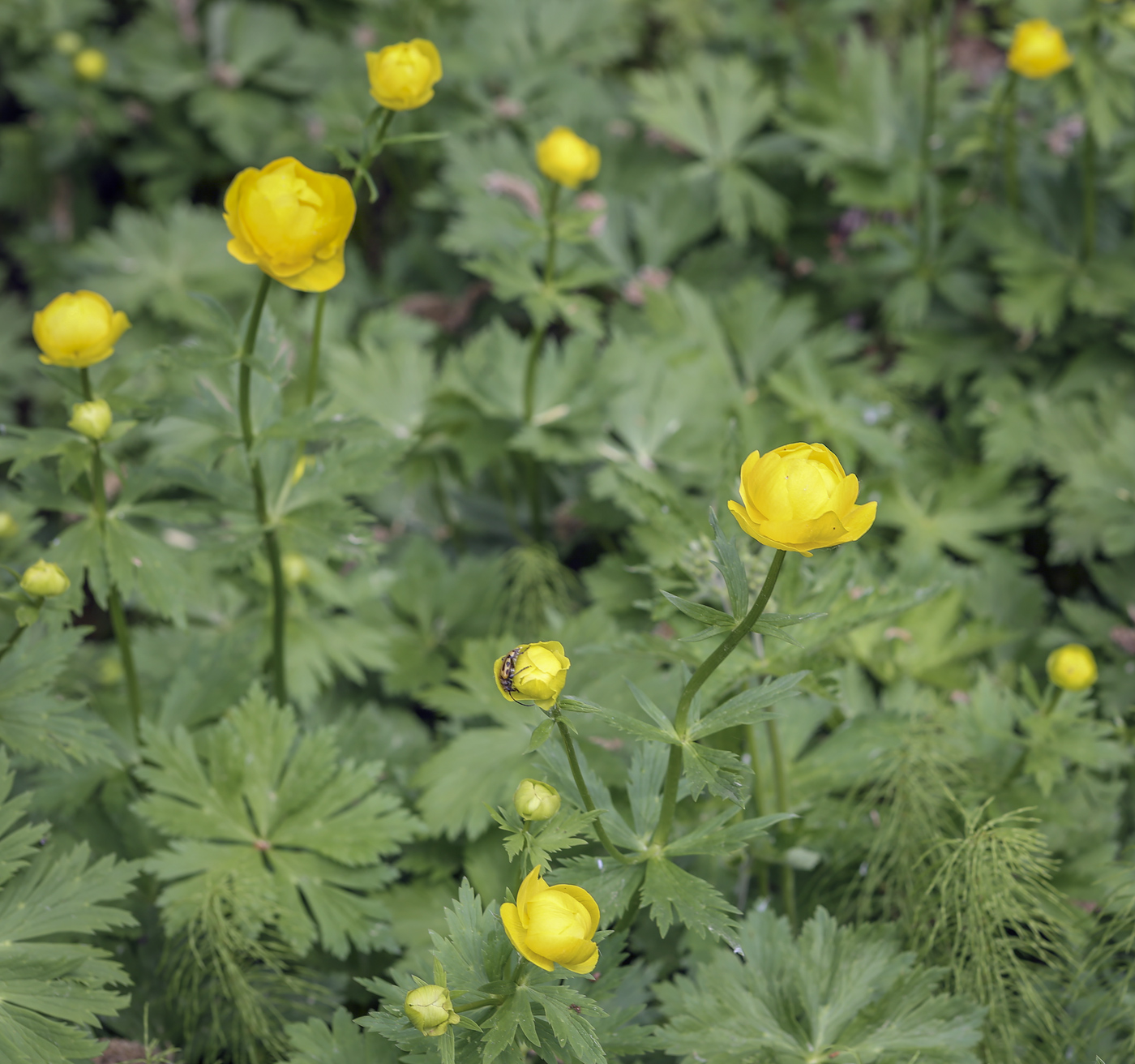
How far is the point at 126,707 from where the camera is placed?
1878 millimetres

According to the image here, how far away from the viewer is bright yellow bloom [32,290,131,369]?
129 cm

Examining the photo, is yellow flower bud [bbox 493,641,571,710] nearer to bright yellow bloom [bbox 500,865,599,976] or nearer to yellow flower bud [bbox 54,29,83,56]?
bright yellow bloom [bbox 500,865,599,976]

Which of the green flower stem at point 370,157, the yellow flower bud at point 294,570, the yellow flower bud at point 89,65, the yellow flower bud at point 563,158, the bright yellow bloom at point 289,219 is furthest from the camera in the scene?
the yellow flower bud at point 89,65

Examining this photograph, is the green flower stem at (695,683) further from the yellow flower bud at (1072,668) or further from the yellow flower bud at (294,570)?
the yellow flower bud at (294,570)

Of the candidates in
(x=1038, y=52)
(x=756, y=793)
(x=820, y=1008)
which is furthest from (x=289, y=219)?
(x=1038, y=52)

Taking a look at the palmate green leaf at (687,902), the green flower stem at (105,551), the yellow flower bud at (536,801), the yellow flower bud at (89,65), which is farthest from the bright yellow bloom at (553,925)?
the yellow flower bud at (89,65)

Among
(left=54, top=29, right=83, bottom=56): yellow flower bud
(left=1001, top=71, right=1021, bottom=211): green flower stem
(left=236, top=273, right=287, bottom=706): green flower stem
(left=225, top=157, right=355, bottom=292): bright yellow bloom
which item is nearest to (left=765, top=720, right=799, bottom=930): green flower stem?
(left=236, top=273, right=287, bottom=706): green flower stem

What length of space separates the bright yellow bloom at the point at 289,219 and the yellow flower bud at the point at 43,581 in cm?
46

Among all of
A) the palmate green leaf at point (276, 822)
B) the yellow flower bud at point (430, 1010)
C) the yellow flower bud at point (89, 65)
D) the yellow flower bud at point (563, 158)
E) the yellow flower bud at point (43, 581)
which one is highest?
the yellow flower bud at point (563, 158)

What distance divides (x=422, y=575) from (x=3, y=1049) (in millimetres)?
1170

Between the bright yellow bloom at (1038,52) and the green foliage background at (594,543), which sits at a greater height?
the bright yellow bloom at (1038,52)

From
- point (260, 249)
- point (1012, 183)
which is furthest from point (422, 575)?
point (1012, 183)

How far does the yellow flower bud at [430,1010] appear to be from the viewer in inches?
37.1

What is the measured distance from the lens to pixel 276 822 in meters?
1.61
